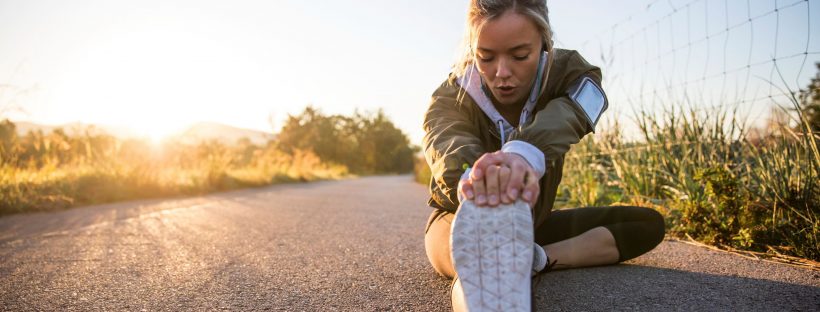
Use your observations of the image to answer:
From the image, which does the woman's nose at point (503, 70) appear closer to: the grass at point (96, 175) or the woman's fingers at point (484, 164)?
the woman's fingers at point (484, 164)

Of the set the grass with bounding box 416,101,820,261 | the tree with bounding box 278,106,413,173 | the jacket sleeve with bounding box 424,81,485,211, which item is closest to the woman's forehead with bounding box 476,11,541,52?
the jacket sleeve with bounding box 424,81,485,211

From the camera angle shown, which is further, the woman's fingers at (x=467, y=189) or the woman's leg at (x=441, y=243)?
the woman's leg at (x=441, y=243)

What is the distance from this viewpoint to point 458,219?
117 cm

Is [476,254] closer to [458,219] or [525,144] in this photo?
[458,219]

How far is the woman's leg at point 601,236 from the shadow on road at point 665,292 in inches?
3.5

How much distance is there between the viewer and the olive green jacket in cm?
145

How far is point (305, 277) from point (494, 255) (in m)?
1.18

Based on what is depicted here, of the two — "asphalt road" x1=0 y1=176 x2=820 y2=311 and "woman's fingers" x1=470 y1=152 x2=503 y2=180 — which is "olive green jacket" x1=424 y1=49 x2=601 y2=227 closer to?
"woman's fingers" x1=470 y1=152 x2=503 y2=180

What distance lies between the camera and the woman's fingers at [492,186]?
1168 millimetres

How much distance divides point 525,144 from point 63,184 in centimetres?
658

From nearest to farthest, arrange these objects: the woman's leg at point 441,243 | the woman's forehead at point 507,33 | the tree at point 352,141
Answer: the woman's forehead at point 507,33 < the woman's leg at point 441,243 < the tree at point 352,141

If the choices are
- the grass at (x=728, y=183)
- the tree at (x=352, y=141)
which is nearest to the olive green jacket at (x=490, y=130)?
the grass at (x=728, y=183)

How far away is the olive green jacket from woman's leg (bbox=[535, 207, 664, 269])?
0.92 feet

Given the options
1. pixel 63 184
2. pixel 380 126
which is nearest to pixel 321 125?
pixel 380 126
